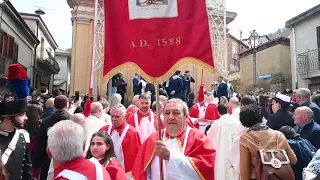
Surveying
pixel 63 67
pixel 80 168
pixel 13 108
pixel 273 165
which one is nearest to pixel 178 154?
pixel 273 165

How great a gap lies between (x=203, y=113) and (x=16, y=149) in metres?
5.98

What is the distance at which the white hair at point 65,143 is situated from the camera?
2.55 meters

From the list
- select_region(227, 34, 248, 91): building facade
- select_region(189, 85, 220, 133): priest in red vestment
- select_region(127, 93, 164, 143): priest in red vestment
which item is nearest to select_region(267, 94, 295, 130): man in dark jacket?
select_region(127, 93, 164, 143): priest in red vestment

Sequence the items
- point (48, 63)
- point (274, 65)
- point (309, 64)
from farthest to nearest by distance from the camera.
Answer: point (48, 63), point (274, 65), point (309, 64)

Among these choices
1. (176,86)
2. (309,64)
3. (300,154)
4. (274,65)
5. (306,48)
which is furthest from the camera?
(274,65)

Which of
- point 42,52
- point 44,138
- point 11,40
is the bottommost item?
point 44,138

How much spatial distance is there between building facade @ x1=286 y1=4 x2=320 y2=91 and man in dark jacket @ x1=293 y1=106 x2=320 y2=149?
1647cm

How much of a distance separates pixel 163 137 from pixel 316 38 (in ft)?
63.6

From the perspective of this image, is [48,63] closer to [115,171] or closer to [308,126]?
[308,126]

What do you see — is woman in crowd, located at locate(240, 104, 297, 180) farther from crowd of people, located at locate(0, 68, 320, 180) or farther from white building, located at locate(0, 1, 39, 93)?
white building, located at locate(0, 1, 39, 93)

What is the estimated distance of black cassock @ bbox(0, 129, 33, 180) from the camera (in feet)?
11.8

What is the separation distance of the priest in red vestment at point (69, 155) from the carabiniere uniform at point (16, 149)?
127cm

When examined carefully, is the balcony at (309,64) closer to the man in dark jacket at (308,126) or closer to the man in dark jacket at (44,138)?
the man in dark jacket at (308,126)

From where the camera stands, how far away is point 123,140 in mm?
4727
